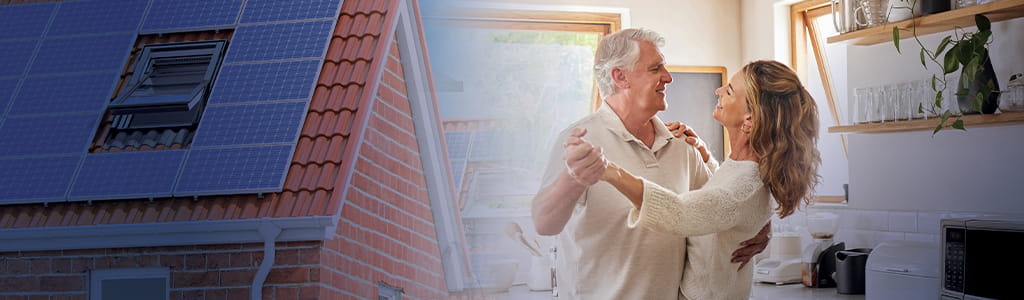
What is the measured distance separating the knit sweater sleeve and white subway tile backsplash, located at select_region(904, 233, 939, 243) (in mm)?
1640

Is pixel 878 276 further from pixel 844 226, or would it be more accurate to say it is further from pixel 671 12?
pixel 671 12

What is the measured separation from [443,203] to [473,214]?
0.67 ft

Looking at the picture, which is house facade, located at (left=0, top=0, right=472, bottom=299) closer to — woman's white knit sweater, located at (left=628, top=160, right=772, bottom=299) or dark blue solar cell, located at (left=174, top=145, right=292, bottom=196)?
dark blue solar cell, located at (left=174, top=145, right=292, bottom=196)

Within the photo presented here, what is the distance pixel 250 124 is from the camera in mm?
1930

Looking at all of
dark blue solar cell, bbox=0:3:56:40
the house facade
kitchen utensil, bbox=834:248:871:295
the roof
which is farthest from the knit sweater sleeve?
kitchen utensil, bbox=834:248:871:295

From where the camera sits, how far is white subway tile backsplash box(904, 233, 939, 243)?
9.66 ft

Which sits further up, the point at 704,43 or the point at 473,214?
the point at 704,43

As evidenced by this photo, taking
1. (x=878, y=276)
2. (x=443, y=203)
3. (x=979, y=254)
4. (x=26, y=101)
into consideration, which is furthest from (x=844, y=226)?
(x=26, y=101)

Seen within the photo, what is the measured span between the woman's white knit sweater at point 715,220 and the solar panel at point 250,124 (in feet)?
2.56

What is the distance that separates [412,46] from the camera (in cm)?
190

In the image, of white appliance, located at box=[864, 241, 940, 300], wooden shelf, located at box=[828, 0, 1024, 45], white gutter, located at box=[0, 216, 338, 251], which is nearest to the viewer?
white gutter, located at box=[0, 216, 338, 251]

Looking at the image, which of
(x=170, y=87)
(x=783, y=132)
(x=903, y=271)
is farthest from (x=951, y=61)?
(x=170, y=87)

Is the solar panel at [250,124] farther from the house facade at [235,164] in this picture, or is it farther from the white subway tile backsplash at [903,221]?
the white subway tile backsplash at [903,221]

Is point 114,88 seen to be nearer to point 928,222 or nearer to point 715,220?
point 715,220
